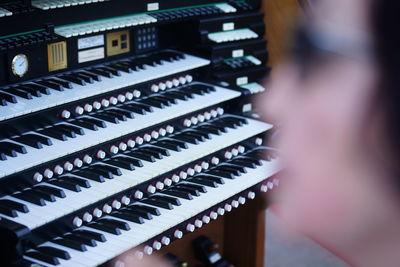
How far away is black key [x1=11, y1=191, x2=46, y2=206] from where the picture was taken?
7.22ft

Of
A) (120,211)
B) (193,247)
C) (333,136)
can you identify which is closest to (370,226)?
(333,136)

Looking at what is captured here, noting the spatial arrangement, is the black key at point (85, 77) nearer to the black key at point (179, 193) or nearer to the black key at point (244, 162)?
the black key at point (179, 193)

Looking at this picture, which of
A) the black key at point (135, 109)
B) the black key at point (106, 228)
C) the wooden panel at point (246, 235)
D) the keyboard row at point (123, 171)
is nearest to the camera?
the keyboard row at point (123, 171)

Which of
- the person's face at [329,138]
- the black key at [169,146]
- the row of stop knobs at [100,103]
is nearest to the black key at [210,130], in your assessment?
the black key at [169,146]

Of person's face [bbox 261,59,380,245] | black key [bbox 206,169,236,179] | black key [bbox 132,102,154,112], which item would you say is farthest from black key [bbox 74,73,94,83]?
person's face [bbox 261,59,380,245]

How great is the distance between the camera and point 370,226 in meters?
0.83

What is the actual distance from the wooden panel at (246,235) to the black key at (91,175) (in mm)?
1107

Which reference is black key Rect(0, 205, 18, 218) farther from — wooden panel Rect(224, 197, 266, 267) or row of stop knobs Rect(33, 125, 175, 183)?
wooden panel Rect(224, 197, 266, 267)

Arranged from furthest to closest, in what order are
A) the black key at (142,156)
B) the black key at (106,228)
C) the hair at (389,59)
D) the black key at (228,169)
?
1. the black key at (228,169)
2. the black key at (142,156)
3. the black key at (106,228)
4. the hair at (389,59)

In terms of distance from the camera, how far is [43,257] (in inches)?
81.8

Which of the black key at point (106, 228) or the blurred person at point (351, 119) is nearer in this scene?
the blurred person at point (351, 119)

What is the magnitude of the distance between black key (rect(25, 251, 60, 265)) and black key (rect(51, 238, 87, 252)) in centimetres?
10

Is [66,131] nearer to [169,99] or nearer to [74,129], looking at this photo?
[74,129]

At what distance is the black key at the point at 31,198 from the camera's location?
2.20 metres
